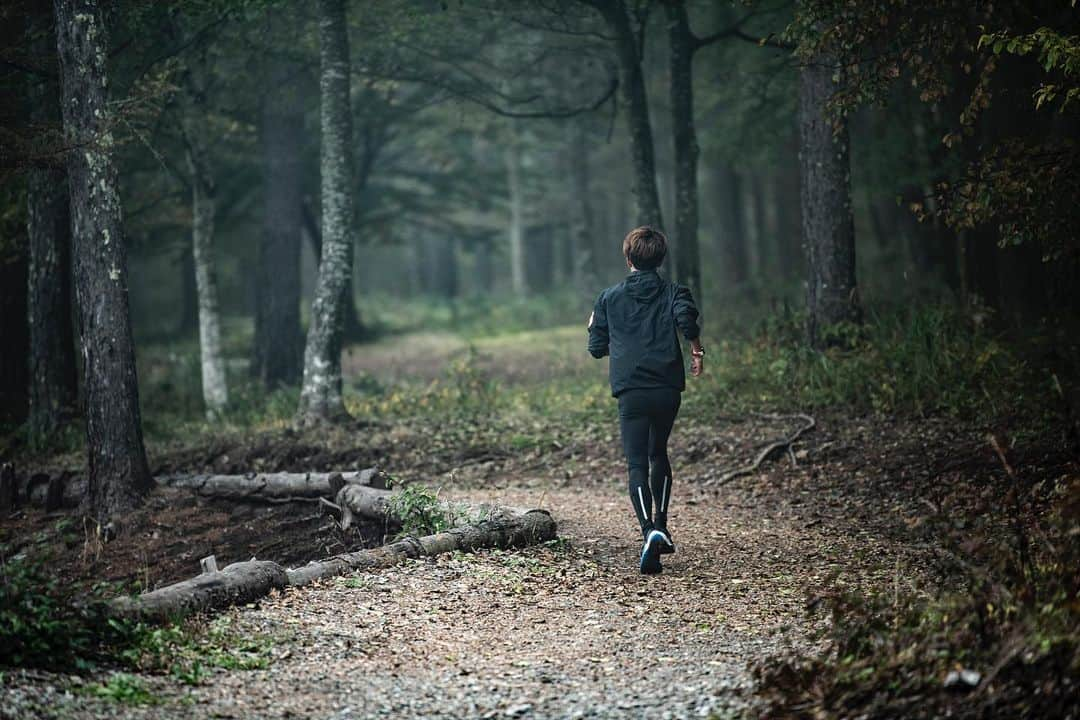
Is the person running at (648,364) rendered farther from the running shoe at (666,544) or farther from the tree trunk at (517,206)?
the tree trunk at (517,206)

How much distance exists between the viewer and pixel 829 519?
942 centimetres

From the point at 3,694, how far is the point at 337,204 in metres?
10.3

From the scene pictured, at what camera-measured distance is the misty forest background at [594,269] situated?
9.29 m

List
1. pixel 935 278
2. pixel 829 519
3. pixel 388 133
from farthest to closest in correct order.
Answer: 1. pixel 388 133
2. pixel 935 278
3. pixel 829 519

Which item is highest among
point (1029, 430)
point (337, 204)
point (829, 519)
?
point (337, 204)

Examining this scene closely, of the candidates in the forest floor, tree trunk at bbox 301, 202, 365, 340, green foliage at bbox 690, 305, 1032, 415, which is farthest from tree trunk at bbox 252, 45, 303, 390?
green foliage at bbox 690, 305, 1032, 415

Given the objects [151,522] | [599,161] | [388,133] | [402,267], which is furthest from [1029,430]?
[402,267]

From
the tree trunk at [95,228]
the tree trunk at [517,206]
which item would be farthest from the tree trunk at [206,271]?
the tree trunk at [517,206]

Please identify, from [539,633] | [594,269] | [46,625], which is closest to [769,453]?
[539,633]

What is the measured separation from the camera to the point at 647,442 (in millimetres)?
7844

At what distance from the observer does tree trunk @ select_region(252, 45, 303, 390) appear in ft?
64.3

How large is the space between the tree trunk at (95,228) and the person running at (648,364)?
208 inches

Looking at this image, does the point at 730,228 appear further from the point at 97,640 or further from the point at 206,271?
the point at 97,640

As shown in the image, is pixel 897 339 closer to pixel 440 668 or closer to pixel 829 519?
pixel 829 519
